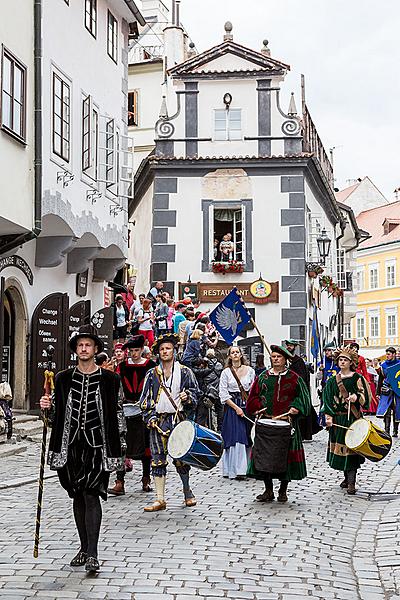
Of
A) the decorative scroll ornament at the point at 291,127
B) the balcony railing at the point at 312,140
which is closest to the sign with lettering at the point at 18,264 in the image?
the decorative scroll ornament at the point at 291,127

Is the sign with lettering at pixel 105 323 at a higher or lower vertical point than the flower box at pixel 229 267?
lower

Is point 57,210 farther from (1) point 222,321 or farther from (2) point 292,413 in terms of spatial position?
(2) point 292,413

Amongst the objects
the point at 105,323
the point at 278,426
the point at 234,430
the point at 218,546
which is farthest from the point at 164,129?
the point at 218,546

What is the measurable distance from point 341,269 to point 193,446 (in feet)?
98.1

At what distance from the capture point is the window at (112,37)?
20098mm

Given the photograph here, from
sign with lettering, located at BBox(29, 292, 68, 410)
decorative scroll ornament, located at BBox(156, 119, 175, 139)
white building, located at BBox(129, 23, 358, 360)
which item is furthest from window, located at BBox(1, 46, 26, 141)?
decorative scroll ornament, located at BBox(156, 119, 175, 139)

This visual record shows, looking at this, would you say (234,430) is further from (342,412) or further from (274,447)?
(274,447)

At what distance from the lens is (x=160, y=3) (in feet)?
121

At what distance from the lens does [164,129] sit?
2666 centimetres

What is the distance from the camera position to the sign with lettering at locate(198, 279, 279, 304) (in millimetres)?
26047

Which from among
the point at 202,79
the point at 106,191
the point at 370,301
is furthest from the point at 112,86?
the point at 370,301

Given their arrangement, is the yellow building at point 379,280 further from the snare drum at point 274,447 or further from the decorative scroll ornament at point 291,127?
the snare drum at point 274,447

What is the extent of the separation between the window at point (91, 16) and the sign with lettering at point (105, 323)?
5958 mm

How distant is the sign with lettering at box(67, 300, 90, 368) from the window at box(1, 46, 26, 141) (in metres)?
5.24
